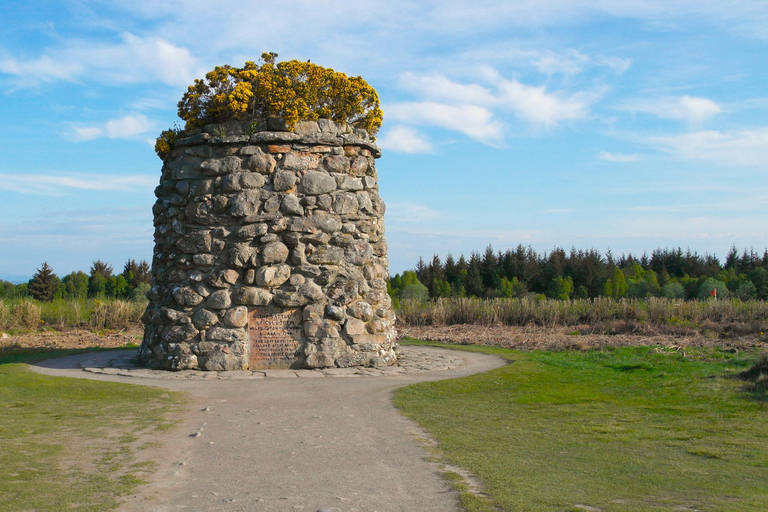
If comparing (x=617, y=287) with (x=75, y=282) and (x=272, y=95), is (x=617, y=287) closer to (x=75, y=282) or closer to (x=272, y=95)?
(x=272, y=95)

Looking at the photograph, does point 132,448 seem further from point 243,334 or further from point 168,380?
point 243,334

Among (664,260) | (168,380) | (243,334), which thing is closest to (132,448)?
(168,380)

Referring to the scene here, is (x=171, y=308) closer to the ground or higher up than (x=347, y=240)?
closer to the ground

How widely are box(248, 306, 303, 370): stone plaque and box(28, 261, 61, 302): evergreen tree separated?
28.9 metres

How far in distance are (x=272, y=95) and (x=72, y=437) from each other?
6759mm

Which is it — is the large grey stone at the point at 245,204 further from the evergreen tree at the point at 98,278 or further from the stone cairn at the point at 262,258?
the evergreen tree at the point at 98,278

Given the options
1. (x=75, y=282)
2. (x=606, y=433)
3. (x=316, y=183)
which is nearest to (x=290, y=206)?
(x=316, y=183)

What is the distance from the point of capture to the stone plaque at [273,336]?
10.8 meters

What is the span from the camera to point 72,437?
612cm

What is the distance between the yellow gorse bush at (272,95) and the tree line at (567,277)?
21.7 meters

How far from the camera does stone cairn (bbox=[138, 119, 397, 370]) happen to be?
422 inches

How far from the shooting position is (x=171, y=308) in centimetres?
1094

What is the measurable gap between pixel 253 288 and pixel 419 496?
22.4 feet

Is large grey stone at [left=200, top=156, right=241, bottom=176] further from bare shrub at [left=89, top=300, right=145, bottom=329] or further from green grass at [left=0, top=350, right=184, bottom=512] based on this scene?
bare shrub at [left=89, top=300, right=145, bottom=329]
